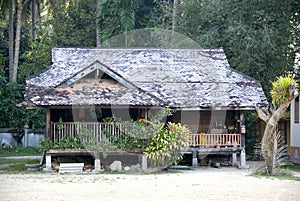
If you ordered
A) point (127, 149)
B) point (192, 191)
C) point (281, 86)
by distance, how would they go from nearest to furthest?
point (192, 191) < point (281, 86) < point (127, 149)

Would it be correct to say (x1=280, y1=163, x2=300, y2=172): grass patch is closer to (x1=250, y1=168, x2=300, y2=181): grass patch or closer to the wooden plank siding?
(x1=250, y1=168, x2=300, y2=181): grass patch

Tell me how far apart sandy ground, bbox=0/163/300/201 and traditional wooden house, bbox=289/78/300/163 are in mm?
7709

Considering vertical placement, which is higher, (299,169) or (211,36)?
(211,36)

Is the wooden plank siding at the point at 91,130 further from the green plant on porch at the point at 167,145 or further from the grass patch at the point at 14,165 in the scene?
the grass patch at the point at 14,165

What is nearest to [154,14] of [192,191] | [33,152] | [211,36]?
[211,36]

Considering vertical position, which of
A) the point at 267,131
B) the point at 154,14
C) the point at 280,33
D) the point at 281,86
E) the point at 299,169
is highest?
the point at 154,14

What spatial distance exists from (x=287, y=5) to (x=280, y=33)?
6.67 feet

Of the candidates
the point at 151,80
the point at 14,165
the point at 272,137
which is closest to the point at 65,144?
the point at 14,165

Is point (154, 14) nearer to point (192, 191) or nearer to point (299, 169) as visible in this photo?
point (299, 169)

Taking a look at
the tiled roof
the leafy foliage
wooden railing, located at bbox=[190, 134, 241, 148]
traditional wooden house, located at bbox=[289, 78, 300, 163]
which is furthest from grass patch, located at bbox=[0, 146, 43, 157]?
the leafy foliage

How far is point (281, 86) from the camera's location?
19875mm

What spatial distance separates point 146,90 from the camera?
79.0 feet

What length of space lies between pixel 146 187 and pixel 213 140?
27.2ft

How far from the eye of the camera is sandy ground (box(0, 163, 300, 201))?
15070 mm
